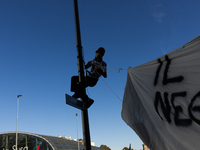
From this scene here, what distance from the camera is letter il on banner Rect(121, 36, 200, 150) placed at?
11.3ft

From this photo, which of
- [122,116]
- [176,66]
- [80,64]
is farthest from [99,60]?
[176,66]

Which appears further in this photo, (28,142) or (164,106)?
(28,142)

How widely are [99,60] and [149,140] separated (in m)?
2.22

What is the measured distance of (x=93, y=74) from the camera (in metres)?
4.80

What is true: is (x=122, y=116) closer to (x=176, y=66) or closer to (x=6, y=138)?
(x=176, y=66)

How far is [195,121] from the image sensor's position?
3334mm

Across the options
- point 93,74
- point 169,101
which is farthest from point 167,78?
point 93,74

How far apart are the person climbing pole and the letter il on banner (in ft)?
2.88

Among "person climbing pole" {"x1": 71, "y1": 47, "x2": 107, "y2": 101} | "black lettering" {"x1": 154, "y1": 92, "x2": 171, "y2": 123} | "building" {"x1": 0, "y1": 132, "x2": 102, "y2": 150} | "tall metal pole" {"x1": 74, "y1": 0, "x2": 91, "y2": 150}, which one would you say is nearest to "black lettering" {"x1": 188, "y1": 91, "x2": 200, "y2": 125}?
"black lettering" {"x1": 154, "y1": 92, "x2": 171, "y2": 123}

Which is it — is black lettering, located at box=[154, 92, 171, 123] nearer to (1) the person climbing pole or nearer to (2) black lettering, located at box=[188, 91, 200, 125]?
(2) black lettering, located at box=[188, 91, 200, 125]

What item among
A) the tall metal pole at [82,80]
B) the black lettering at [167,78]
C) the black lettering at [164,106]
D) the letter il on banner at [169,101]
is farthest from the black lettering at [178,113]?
the tall metal pole at [82,80]

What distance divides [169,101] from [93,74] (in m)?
1.87

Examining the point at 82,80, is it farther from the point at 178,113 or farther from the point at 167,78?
the point at 178,113

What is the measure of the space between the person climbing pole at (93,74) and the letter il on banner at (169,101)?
876 millimetres
